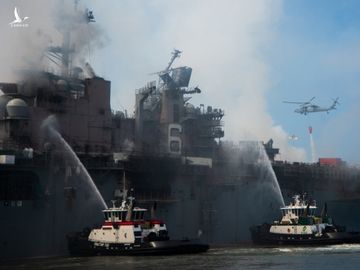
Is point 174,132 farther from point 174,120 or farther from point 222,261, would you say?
point 222,261

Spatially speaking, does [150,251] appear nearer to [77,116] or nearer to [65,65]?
[77,116]

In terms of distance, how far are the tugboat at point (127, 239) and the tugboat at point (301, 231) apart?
39.5 ft

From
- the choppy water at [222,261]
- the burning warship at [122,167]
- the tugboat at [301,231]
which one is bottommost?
the choppy water at [222,261]

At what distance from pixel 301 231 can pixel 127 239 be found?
18.7 meters

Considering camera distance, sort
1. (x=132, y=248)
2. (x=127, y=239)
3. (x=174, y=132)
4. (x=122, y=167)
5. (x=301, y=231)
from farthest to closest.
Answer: (x=174, y=132)
(x=301, y=231)
(x=122, y=167)
(x=127, y=239)
(x=132, y=248)

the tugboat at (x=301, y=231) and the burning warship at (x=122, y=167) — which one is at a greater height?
the burning warship at (x=122, y=167)

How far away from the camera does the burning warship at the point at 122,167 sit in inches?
1993

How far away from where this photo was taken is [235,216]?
6800 centimetres

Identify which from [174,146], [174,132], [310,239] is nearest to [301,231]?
[310,239]

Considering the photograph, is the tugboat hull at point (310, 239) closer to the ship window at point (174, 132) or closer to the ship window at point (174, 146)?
the ship window at point (174, 146)

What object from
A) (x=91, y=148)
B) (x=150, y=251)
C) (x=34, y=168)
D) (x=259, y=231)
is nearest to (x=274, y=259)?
(x=150, y=251)

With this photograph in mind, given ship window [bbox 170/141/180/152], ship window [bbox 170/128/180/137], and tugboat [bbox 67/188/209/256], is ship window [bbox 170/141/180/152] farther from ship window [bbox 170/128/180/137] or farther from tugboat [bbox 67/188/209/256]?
tugboat [bbox 67/188/209/256]

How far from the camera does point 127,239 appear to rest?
48.3 m

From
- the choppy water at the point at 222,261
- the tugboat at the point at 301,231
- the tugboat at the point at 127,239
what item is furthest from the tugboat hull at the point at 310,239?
the tugboat at the point at 127,239
